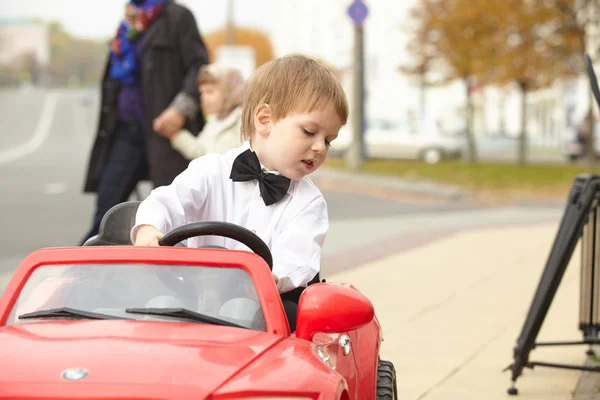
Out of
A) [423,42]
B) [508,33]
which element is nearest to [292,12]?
[423,42]

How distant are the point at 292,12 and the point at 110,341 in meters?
93.1

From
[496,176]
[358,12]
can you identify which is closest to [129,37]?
[496,176]

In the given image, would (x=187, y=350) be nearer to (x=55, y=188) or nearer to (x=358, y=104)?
(x=55, y=188)

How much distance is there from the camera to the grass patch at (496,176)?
21938mm

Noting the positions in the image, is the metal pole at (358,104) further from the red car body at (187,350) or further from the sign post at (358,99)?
the red car body at (187,350)

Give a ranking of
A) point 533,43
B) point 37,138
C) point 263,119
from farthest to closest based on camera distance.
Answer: point 37,138 < point 533,43 < point 263,119

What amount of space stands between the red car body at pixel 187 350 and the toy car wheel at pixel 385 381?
8.6 inches

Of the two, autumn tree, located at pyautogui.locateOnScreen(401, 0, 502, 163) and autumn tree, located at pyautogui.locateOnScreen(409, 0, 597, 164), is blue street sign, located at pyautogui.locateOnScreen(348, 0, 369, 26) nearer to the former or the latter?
autumn tree, located at pyautogui.locateOnScreen(409, 0, 597, 164)

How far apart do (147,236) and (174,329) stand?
66 cm

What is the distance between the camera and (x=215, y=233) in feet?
10.9

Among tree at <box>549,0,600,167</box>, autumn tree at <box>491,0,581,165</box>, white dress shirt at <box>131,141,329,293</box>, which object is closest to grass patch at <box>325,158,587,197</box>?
tree at <box>549,0,600,167</box>

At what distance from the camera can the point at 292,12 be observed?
9469 cm

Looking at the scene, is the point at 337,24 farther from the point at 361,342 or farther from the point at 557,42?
the point at 361,342

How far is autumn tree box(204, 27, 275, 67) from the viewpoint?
402ft
